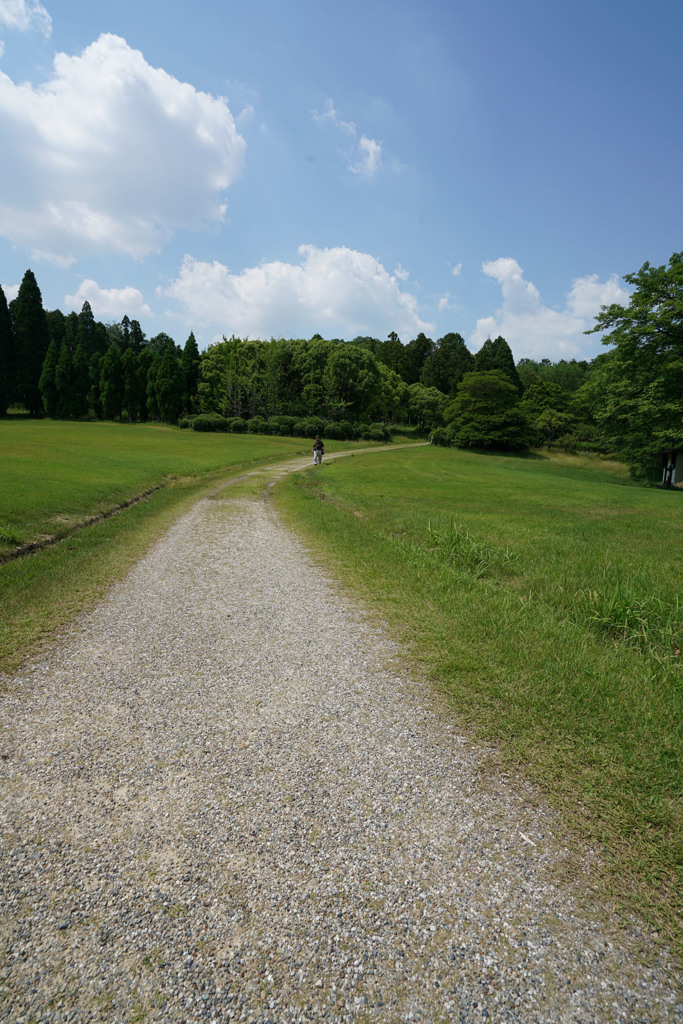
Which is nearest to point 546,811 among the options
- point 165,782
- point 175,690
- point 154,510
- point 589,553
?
point 165,782

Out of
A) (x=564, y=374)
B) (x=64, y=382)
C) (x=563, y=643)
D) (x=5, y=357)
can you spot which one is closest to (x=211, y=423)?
(x=64, y=382)

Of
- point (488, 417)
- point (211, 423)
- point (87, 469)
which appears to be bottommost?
point (87, 469)

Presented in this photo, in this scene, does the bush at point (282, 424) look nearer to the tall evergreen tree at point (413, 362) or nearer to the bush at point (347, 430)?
the bush at point (347, 430)

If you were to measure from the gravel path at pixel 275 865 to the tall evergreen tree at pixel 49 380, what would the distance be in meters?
70.3

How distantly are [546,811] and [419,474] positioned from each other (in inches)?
1076

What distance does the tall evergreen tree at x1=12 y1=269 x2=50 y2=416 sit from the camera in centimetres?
6406

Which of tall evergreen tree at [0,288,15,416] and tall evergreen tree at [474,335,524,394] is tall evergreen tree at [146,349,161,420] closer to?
tall evergreen tree at [0,288,15,416]

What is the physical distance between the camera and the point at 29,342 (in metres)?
64.7

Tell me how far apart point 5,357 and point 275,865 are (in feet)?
249

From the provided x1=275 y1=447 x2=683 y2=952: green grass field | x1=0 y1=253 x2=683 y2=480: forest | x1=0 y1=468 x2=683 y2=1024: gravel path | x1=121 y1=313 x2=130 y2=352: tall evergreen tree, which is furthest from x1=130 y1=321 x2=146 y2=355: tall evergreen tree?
x1=0 y1=468 x2=683 y2=1024: gravel path

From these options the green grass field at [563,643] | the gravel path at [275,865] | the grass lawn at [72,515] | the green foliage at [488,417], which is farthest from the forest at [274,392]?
the gravel path at [275,865]

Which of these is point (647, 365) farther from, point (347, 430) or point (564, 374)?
point (564, 374)

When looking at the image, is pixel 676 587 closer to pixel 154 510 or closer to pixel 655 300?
Answer: pixel 154 510

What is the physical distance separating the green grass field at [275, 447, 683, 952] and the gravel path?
1.36 feet
